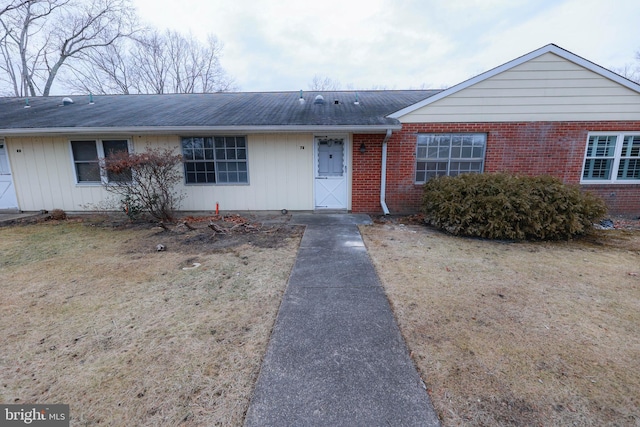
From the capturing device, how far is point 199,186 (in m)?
8.30

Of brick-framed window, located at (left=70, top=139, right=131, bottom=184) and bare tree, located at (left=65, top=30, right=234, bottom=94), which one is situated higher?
bare tree, located at (left=65, top=30, right=234, bottom=94)

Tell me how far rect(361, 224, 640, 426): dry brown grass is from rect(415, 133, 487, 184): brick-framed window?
3.44 meters

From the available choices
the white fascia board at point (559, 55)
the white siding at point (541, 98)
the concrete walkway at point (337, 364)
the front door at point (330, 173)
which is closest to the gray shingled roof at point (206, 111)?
the front door at point (330, 173)

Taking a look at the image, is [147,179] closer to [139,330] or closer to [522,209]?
[139,330]

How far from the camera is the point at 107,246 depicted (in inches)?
217

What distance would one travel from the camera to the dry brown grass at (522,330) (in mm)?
1893

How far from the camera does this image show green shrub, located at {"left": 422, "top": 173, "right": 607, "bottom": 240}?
555cm

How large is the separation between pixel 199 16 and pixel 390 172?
16.0 meters

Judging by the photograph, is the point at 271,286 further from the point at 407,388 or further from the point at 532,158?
the point at 532,158

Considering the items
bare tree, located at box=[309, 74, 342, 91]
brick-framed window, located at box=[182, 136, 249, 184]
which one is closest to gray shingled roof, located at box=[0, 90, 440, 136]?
brick-framed window, located at box=[182, 136, 249, 184]

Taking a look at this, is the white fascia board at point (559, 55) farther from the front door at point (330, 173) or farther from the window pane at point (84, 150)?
the window pane at point (84, 150)

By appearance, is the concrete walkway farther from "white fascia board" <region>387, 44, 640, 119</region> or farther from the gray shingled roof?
"white fascia board" <region>387, 44, 640, 119</region>

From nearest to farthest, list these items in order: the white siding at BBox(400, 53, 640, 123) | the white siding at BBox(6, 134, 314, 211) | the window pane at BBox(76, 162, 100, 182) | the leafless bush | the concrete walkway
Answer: the concrete walkway, the leafless bush, the white siding at BBox(400, 53, 640, 123), the white siding at BBox(6, 134, 314, 211), the window pane at BBox(76, 162, 100, 182)

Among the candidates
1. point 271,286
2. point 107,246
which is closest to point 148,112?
point 107,246
